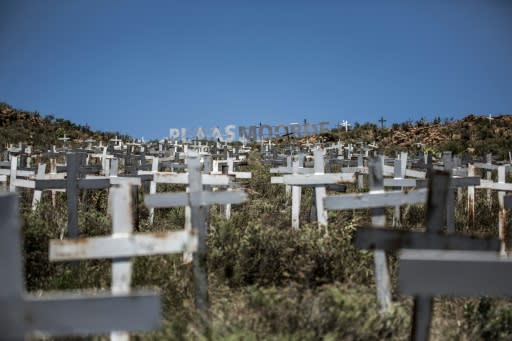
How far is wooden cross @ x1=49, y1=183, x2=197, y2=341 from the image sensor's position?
2699 mm

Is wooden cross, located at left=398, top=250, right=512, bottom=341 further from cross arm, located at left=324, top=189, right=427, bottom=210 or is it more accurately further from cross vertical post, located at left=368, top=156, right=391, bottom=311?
cross arm, located at left=324, top=189, right=427, bottom=210

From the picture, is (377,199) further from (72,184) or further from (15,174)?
(15,174)

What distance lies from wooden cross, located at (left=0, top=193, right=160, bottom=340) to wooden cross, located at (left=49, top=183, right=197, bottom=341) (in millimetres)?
733

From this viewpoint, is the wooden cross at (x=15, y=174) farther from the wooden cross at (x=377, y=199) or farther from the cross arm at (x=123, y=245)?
the wooden cross at (x=377, y=199)

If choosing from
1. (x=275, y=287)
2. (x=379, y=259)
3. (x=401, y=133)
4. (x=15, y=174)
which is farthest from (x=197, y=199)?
(x=401, y=133)

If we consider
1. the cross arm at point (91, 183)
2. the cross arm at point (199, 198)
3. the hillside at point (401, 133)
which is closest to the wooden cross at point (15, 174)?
the cross arm at point (91, 183)

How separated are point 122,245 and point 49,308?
0.85 metres

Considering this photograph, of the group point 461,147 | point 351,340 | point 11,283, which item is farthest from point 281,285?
point 461,147

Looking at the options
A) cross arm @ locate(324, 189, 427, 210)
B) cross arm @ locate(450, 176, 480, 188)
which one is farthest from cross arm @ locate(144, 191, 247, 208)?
cross arm @ locate(450, 176, 480, 188)

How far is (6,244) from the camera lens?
5.68 ft

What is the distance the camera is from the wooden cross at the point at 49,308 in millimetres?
1740

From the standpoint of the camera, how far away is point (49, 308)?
6.29 feet

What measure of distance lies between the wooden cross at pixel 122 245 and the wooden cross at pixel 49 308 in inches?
28.9

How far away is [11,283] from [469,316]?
3522 millimetres
